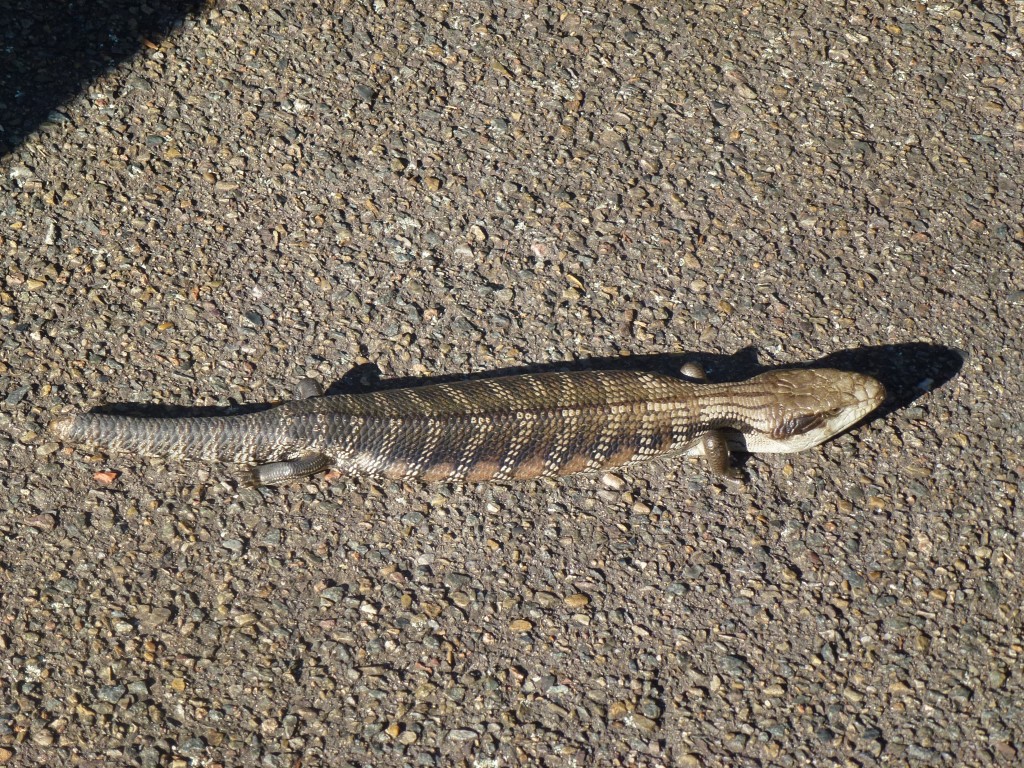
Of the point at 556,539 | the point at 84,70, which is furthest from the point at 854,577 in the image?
the point at 84,70

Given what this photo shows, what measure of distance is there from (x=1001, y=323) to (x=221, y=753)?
15.1 feet

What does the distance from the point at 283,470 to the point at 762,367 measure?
2.59 meters

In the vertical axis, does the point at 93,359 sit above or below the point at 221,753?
above

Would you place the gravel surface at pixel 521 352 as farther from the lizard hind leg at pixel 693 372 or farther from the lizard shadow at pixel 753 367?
the lizard hind leg at pixel 693 372

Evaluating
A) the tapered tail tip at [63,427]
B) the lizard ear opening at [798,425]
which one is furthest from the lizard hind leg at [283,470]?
the lizard ear opening at [798,425]

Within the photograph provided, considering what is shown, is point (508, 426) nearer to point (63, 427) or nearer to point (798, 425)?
point (798, 425)

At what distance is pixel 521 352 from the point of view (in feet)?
18.8

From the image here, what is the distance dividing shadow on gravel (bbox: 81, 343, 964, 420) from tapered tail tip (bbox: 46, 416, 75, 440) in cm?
124

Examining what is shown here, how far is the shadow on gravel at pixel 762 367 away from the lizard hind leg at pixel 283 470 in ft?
1.53

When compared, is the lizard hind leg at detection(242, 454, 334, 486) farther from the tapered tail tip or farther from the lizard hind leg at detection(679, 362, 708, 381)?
the lizard hind leg at detection(679, 362, 708, 381)

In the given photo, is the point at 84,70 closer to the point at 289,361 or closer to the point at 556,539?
the point at 289,361

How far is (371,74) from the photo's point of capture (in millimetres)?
6805

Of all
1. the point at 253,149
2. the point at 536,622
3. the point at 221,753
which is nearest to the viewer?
the point at 221,753

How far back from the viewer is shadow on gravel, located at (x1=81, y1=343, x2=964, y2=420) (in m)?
5.61
